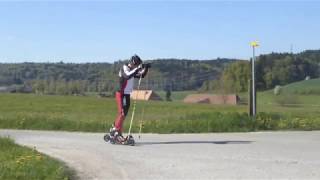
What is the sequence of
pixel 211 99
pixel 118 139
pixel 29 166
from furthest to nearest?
pixel 211 99 → pixel 118 139 → pixel 29 166

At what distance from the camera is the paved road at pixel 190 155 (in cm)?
999

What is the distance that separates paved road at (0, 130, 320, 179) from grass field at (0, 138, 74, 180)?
339 mm

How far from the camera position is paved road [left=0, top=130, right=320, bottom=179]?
9.99 metres

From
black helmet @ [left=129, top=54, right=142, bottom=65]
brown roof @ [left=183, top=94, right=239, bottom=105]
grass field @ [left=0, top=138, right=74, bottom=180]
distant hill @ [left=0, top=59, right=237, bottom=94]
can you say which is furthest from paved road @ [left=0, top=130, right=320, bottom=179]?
brown roof @ [left=183, top=94, right=239, bottom=105]

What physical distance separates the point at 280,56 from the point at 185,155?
3208 inches

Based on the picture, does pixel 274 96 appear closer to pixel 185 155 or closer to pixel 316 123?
pixel 316 123

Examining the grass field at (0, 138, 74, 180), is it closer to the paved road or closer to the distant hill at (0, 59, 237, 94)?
the paved road

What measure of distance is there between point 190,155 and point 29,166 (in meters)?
3.27

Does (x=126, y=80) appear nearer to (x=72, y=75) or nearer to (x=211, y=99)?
(x=72, y=75)

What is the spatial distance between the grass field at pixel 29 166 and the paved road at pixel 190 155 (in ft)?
1.11

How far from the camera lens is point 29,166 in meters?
9.95

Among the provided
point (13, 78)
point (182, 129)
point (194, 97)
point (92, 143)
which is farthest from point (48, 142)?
point (13, 78)

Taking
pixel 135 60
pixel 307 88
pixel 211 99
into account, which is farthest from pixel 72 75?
pixel 135 60

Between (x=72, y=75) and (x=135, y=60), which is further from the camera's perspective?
(x=72, y=75)
